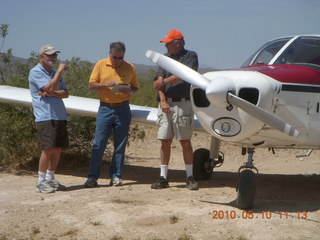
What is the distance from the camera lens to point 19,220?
5.46 meters

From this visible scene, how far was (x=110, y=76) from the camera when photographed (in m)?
7.20

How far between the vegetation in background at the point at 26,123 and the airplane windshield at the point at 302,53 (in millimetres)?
4442

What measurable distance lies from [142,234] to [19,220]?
1.47 metres

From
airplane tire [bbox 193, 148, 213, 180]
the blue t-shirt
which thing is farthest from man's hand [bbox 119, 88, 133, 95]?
airplane tire [bbox 193, 148, 213, 180]

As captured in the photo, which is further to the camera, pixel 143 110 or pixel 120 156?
pixel 143 110

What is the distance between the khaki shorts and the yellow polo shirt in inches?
29.5

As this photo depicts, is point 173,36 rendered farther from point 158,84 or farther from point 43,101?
point 43,101

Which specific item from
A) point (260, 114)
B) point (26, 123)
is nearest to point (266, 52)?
point (260, 114)

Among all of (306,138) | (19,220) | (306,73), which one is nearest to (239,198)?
(306,138)

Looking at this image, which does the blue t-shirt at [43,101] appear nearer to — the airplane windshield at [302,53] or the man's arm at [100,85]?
the man's arm at [100,85]

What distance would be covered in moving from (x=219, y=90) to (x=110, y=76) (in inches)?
101

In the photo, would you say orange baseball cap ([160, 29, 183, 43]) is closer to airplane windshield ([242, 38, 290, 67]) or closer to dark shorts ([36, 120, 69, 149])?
airplane windshield ([242, 38, 290, 67])

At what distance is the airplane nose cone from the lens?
5.02 m

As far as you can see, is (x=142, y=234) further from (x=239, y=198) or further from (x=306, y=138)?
(x=306, y=138)
